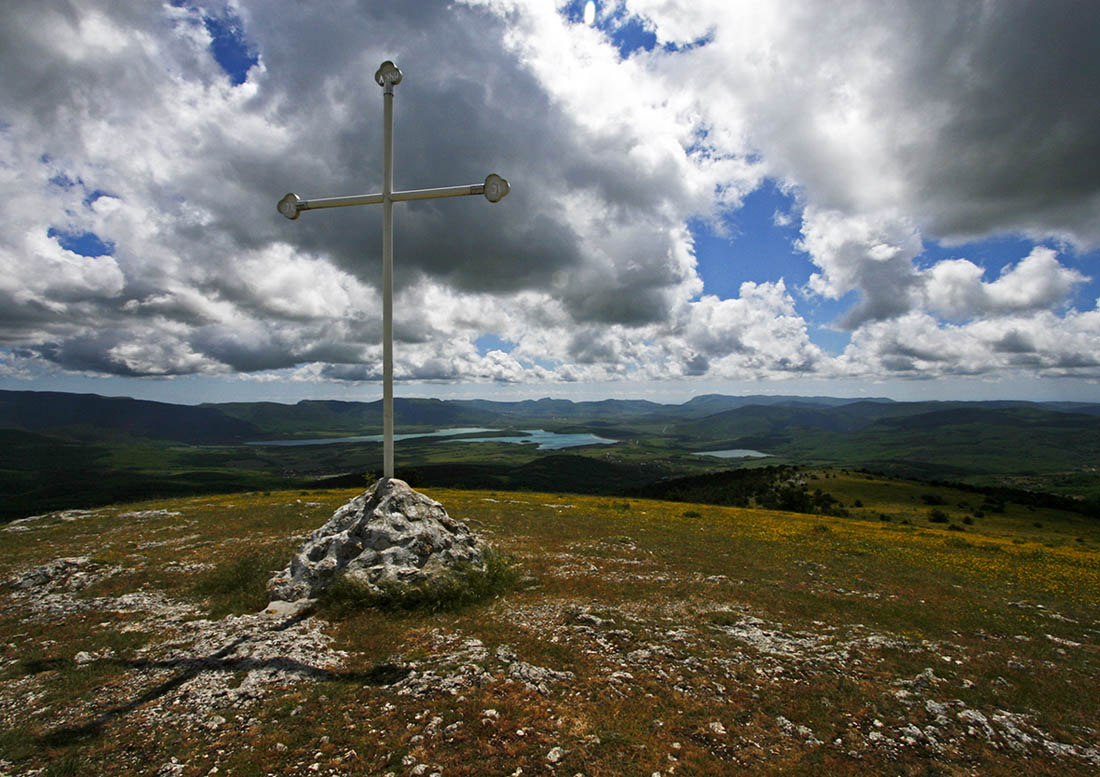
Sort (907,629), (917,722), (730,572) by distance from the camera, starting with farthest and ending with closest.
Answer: (730,572)
(907,629)
(917,722)

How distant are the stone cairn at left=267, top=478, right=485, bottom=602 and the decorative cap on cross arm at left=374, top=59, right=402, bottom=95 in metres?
12.5

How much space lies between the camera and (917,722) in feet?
26.3

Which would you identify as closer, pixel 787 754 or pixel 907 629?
pixel 787 754

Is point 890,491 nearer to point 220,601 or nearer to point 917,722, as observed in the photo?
point 917,722

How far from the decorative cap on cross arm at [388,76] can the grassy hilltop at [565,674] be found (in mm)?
15300

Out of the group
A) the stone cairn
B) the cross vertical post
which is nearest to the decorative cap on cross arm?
the cross vertical post

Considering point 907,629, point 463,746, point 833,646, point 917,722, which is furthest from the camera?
point 907,629

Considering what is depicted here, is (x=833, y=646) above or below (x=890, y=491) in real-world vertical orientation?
above

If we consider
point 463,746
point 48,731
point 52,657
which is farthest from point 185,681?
point 463,746

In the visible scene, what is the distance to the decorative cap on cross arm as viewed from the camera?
13711mm

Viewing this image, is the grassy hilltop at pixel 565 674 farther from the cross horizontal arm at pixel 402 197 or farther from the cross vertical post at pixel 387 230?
the cross horizontal arm at pixel 402 197

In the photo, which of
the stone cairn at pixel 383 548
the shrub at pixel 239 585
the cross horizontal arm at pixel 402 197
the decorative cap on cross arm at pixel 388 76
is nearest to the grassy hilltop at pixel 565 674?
the shrub at pixel 239 585

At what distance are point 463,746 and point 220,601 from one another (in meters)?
10.9

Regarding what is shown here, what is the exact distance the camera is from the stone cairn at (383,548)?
13297 mm
